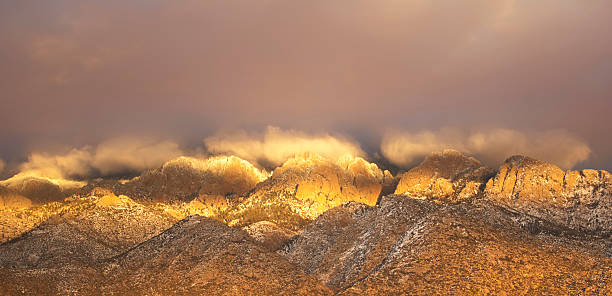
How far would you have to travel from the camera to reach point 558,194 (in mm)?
152375

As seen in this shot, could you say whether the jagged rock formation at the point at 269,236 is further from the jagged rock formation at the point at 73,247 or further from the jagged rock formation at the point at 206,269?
the jagged rock formation at the point at 206,269

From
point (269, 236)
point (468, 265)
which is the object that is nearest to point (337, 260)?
point (468, 265)

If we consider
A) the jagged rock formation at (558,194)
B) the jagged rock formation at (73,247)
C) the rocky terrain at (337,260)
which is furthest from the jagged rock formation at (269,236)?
the jagged rock formation at (558,194)

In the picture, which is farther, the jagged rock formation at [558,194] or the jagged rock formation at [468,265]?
the jagged rock formation at [558,194]

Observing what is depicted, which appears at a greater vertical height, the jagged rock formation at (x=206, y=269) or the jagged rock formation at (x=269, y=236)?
the jagged rock formation at (x=269, y=236)

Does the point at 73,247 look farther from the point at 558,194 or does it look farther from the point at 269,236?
the point at 558,194

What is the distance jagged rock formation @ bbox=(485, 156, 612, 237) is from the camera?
131 metres

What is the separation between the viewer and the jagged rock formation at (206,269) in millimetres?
44469

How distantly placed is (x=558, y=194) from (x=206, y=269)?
15012 centimetres

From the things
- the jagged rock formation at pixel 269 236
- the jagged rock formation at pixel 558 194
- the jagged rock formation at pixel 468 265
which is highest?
the jagged rock formation at pixel 558 194

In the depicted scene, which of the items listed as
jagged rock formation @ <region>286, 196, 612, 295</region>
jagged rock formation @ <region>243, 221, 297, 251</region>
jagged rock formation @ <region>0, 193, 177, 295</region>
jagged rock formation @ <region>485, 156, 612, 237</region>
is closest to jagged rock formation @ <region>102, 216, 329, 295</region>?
jagged rock formation @ <region>0, 193, 177, 295</region>

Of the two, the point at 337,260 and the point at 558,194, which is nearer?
the point at 337,260

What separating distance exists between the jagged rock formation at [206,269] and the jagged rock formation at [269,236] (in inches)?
1910

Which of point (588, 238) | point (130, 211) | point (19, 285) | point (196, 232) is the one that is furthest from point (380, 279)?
point (130, 211)
